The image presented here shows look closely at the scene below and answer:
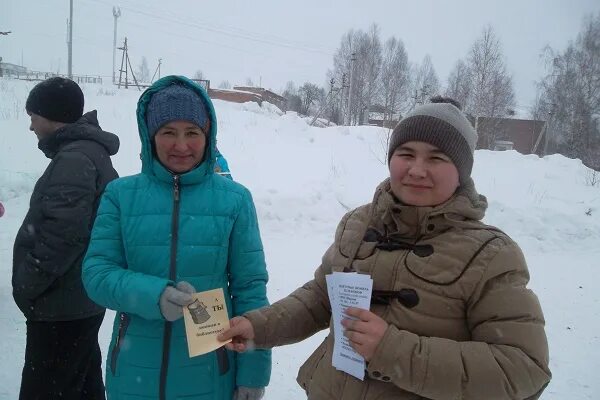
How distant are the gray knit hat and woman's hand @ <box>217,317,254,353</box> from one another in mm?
945

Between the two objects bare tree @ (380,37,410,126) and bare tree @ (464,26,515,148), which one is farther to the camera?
bare tree @ (380,37,410,126)

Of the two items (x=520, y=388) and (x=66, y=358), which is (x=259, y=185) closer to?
(x=66, y=358)

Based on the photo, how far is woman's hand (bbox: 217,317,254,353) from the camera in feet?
5.72

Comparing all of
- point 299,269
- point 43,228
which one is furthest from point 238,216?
point 299,269

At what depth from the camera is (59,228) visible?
7.79ft

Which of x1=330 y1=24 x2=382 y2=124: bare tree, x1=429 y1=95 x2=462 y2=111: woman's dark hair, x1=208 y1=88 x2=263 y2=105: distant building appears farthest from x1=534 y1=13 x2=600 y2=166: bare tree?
x1=429 y1=95 x2=462 y2=111: woman's dark hair

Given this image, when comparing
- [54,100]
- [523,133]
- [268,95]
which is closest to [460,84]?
[523,133]

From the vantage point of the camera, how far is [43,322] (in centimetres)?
254

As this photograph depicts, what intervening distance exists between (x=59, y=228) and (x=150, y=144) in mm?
806

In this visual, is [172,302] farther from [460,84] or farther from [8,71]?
[8,71]

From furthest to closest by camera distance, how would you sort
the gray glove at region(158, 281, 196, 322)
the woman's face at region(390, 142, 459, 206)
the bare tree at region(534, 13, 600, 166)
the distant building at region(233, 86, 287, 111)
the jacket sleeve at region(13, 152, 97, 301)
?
the distant building at region(233, 86, 287, 111)
the bare tree at region(534, 13, 600, 166)
the jacket sleeve at region(13, 152, 97, 301)
the gray glove at region(158, 281, 196, 322)
the woman's face at region(390, 142, 459, 206)

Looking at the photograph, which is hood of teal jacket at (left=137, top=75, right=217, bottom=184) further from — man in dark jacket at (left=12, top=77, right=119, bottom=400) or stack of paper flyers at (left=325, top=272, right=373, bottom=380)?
stack of paper flyers at (left=325, top=272, right=373, bottom=380)

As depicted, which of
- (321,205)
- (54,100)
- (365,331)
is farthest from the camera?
(321,205)

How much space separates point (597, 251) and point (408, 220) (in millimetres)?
8279
